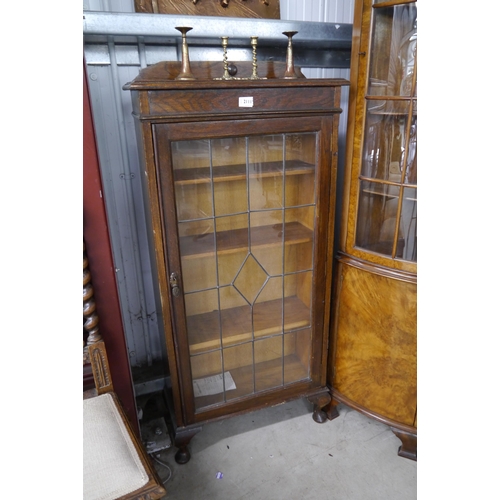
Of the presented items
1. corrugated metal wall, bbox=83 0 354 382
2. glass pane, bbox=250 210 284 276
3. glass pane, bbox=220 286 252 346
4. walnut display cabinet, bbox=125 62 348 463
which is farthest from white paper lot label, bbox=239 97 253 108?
glass pane, bbox=220 286 252 346

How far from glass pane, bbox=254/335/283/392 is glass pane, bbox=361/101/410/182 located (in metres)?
0.68

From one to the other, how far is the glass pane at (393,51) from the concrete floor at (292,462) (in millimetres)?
1255

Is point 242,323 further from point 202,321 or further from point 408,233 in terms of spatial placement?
point 408,233

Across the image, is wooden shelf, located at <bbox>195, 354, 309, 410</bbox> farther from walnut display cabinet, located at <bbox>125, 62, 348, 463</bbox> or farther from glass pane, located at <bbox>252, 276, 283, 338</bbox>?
glass pane, located at <bbox>252, 276, 283, 338</bbox>

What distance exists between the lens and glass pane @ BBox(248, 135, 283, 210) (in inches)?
49.0

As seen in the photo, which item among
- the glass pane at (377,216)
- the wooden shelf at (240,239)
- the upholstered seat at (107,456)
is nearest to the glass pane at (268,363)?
the wooden shelf at (240,239)

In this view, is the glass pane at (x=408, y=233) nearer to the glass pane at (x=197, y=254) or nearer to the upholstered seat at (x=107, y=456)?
the glass pane at (x=197, y=254)

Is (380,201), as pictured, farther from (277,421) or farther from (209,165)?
(277,421)

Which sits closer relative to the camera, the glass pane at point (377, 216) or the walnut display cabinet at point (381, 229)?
the walnut display cabinet at point (381, 229)

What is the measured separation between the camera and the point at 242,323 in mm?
1455

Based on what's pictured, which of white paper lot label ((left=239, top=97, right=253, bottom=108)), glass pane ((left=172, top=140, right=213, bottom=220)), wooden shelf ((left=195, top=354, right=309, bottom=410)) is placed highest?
white paper lot label ((left=239, top=97, right=253, bottom=108))

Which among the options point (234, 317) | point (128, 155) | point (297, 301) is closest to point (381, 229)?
point (297, 301)

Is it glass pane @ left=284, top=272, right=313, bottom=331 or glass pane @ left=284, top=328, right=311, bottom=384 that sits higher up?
glass pane @ left=284, top=272, right=313, bottom=331

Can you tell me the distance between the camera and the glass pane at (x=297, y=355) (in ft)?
5.05
